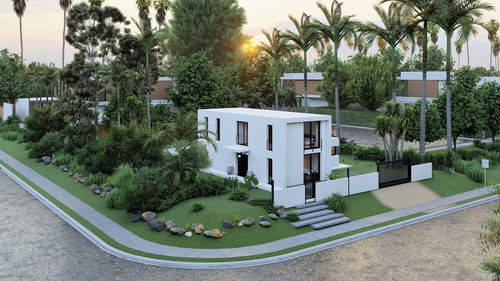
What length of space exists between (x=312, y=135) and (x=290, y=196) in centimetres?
626

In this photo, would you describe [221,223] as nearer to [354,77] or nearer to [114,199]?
[114,199]

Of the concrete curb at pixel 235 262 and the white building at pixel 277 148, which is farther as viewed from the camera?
the white building at pixel 277 148

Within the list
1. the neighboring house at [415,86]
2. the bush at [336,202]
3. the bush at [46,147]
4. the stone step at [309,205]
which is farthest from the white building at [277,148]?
the neighboring house at [415,86]

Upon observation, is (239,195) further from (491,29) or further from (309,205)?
(491,29)

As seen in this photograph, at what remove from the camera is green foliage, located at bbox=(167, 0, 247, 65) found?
72.2m

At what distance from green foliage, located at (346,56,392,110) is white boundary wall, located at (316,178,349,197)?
40.2m

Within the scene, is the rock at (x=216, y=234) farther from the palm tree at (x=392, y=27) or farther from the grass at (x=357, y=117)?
the grass at (x=357, y=117)

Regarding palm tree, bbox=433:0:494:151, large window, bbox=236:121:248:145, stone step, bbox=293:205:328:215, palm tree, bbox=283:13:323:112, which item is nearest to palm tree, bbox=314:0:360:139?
palm tree, bbox=283:13:323:112

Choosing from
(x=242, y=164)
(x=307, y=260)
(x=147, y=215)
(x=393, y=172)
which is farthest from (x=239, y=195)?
(x=393, y=172)

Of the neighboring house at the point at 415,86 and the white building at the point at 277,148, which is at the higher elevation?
the neighboring house at the point at 415,86

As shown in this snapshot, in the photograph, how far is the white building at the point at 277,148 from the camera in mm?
29688

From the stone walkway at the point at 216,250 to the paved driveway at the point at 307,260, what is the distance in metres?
1.41

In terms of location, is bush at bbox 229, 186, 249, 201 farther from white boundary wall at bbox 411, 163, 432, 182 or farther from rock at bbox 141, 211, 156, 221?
white boundary wall at bbox 411, 163, 432, 182

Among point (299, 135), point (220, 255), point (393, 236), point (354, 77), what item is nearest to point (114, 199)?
point (220, 255)
